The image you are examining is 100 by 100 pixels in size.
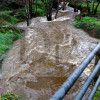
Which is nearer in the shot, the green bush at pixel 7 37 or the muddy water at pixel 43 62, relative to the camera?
the muddy water at pixel 43 62

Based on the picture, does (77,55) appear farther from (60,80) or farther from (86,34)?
(86,34)

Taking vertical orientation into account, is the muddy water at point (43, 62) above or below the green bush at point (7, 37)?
below

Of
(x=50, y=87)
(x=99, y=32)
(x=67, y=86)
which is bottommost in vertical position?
(x=50, y=87)

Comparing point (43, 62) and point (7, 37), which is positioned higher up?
point (7, 37)

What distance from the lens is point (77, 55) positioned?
5836 mm

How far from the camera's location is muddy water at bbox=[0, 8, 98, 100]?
3973mm

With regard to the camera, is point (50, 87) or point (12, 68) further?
point (12, 68)

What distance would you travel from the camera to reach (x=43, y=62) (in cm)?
532

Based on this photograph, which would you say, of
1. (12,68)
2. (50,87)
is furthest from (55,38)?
(50,87)

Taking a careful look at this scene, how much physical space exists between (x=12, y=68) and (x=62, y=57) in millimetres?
2044

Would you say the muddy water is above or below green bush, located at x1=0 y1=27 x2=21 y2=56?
below

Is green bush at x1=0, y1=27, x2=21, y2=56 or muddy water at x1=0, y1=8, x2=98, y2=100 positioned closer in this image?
muddy water at x1=0, y1=8, x2=98, y2=100

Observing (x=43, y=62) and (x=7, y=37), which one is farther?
(x=7, y=37)

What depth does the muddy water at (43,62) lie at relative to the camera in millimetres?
3973
